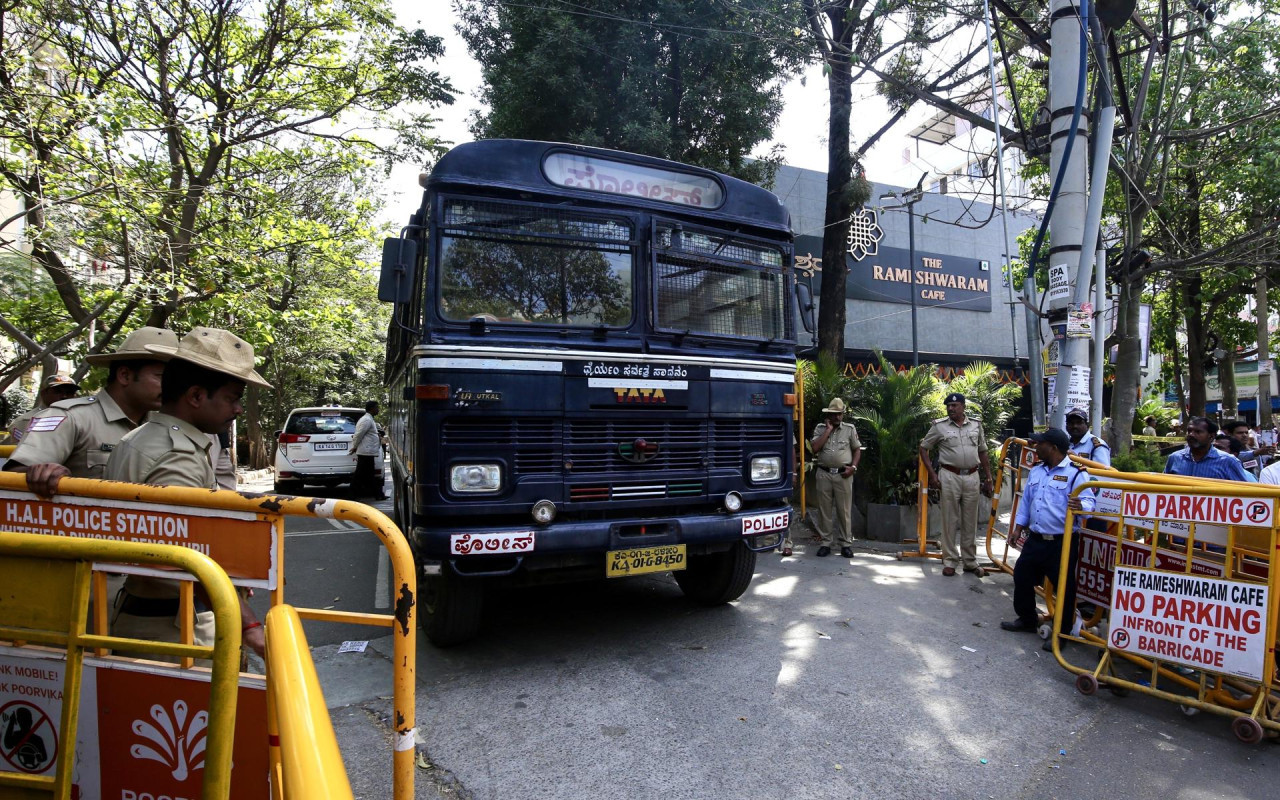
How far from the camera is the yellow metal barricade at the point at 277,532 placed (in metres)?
2.19

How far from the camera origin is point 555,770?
3.26m

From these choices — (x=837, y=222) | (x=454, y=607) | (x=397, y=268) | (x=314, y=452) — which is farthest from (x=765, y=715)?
(x=314, y=452)

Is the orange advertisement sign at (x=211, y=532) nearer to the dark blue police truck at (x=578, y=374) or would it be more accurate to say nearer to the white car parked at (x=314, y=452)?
the dark blue police truck at (x=578, y=374)

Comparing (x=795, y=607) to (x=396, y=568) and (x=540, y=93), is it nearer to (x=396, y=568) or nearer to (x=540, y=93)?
(x=396, y=568)

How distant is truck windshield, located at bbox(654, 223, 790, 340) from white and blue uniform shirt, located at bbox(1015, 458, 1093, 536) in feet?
6.90

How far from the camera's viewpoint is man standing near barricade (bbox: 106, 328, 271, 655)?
2285 mm

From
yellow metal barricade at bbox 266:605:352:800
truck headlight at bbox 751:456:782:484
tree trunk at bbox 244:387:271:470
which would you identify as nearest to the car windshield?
tree trunk at bbox 244:387:271:470

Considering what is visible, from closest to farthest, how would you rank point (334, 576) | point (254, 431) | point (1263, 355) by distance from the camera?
point (334, 576) < point (1263, 355) < point (254, 431)

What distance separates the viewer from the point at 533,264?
464 centimetres

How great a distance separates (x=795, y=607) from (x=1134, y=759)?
2648 millimetres

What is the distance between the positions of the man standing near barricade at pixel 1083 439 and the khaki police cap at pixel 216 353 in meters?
6.18

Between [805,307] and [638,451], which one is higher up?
[805,307]

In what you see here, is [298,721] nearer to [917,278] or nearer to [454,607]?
[454,607]

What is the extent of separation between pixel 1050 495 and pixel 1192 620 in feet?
4.32
